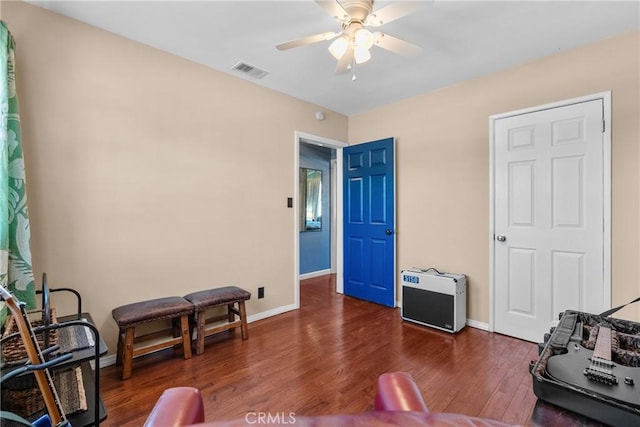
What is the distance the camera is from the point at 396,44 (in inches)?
74.6

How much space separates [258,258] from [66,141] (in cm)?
190

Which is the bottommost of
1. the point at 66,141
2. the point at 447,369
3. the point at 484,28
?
the point at 447,369

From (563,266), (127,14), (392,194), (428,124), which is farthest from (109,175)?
(563,266)

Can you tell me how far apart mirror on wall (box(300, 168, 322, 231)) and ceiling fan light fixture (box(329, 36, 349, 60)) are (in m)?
3.35

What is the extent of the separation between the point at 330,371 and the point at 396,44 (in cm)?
233

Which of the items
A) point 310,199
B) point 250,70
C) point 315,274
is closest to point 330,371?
point 250,70

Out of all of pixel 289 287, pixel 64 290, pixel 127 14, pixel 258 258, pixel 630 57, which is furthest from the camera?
pixel 289 287

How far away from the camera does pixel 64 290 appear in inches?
76.4

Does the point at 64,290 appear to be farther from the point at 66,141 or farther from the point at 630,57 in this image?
the point at 630,57

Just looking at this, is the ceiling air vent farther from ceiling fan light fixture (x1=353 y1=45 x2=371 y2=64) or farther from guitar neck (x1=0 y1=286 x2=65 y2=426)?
guitar neck (x1=0 y1=286 x2=65 y2=426)

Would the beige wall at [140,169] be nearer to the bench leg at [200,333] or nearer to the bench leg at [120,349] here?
the bench leg at [120,349]

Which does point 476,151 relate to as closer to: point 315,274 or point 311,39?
point 311,39

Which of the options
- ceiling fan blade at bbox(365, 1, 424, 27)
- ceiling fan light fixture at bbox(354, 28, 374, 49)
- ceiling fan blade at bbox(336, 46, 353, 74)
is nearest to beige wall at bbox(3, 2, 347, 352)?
ceiling fan blade at bbox(336, 46, 353, 74)

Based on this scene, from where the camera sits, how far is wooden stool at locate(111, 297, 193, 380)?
2078 millimetres
